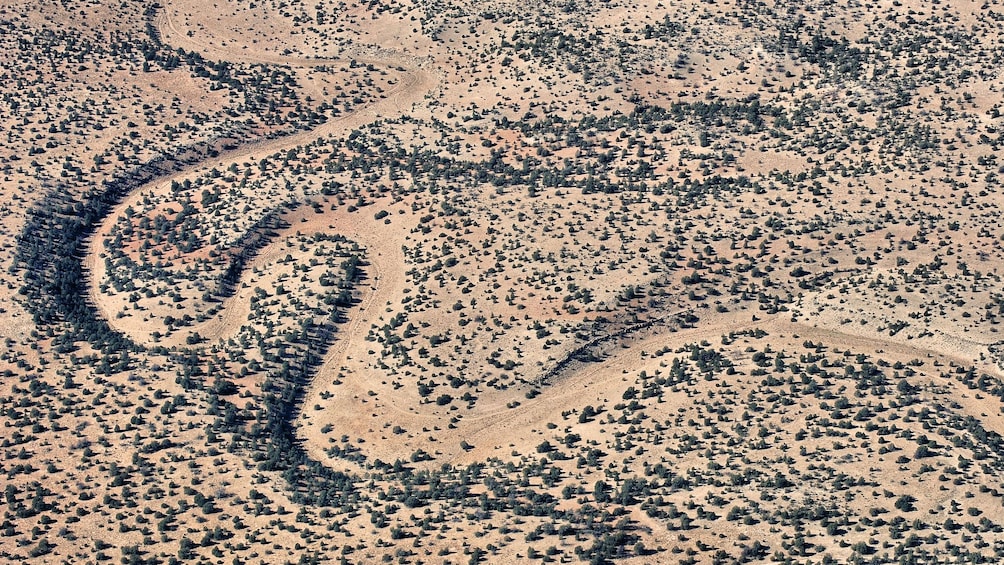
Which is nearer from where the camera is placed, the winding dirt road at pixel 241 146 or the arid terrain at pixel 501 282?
the arid terrain at pixel 501 282

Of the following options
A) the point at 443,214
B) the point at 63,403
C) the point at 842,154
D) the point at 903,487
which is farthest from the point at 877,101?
the point at 63,403

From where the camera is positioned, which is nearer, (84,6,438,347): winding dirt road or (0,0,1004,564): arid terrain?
(0,0,1004,564): arid terrain

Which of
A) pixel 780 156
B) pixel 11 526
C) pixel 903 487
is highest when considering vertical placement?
pixel 780 156

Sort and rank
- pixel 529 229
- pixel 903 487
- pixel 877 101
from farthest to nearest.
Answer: pixel 877 101, pixel 529 229, pixel 903 487

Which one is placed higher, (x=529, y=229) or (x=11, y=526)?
(x=529, y=229)

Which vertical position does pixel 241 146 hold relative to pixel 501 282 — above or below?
above

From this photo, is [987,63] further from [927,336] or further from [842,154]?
[927,336]

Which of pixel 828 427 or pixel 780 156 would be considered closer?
pixel 828 427

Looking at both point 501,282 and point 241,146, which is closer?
point 501,282
